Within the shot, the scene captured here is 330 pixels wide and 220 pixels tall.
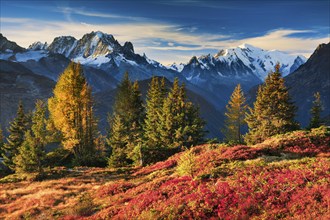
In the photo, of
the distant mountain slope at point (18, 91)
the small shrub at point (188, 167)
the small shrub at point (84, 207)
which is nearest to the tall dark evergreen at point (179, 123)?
the small shrub at point (188, 167)

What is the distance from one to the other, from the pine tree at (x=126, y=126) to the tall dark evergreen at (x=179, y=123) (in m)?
3.72

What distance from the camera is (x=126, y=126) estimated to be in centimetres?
3809

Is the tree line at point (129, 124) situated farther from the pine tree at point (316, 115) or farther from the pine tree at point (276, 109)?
the pine tree at point (316, 115)

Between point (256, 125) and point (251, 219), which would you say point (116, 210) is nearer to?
point (251, 219)

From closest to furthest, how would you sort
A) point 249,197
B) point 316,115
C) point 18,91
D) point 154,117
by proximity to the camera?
point 249,197
point 154,117
point 316,115
point 18,91

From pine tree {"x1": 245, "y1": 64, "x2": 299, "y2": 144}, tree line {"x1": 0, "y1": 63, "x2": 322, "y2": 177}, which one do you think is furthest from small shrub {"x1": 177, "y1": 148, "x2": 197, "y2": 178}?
pine tree {"x1": 245, "y1": 64, "x2": 299, "y2": 144}

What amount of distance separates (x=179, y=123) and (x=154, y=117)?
5.14m

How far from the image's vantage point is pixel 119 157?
1400 inches

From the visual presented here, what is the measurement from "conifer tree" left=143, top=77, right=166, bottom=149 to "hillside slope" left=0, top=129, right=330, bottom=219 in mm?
11577

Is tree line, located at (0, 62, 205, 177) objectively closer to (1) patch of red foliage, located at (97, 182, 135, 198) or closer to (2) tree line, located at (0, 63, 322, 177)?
(2) tree line, located at (0, 63, 322, 177)

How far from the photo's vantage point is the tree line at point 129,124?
3431cm

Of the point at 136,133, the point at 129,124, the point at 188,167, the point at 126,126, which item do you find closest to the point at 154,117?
the point at 129,124

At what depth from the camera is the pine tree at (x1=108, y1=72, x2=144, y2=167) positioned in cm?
3516

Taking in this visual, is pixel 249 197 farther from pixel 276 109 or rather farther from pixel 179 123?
pixel 276 109
